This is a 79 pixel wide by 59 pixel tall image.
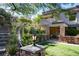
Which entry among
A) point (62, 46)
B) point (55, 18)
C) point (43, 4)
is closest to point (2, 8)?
point (43, 4)

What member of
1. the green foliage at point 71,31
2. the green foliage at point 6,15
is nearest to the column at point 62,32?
the green foliage at point 71,31

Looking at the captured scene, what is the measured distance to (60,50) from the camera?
216 centimetres

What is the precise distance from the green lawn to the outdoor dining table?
0.25 feet

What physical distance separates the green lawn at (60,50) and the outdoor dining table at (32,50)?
3.0 inches

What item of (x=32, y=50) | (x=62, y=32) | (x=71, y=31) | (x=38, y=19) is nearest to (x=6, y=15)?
(x=38, y=19)

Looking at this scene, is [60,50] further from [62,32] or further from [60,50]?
[62,32]

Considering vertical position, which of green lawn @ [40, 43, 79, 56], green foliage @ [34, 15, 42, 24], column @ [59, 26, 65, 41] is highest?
green foliage @ [34, 15, 42, 24]

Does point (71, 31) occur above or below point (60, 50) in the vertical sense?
above

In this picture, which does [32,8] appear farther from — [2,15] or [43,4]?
[2,15]

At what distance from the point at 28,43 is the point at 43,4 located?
0.53 metres

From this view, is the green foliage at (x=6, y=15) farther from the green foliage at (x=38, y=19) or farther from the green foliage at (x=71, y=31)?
the green foliage at (x=71, y=31)

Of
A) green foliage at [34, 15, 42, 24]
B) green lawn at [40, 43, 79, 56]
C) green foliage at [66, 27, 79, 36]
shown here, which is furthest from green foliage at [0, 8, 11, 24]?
green foliage at [66, 27, 79, 36]

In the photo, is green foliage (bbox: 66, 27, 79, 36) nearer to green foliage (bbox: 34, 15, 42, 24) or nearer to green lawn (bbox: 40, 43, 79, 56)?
green lawn (bbox: 40, 43, 79, 56)

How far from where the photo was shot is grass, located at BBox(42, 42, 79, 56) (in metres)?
2.15
